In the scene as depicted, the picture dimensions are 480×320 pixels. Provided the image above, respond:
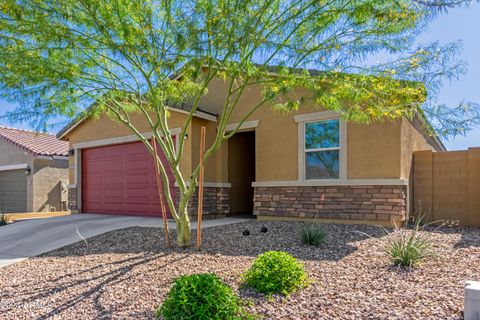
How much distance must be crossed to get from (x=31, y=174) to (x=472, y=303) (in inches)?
715

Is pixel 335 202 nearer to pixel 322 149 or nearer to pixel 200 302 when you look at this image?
pixel 322 149

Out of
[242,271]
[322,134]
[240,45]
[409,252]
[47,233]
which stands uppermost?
[240,45]

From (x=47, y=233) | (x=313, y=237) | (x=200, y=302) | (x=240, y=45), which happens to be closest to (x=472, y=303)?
(x=200, y=302)

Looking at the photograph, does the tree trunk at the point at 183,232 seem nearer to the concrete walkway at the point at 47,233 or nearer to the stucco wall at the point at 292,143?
the concrete walkway at the point at 47,233

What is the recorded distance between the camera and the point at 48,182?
17234 millimetres

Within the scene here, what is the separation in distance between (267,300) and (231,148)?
8.40m

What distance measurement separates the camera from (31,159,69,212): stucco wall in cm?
1673

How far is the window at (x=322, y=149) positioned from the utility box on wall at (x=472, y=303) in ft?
19.7

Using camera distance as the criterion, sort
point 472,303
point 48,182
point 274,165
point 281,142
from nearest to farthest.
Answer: point 472,303
point 281,142
point 274,165
point 48,182

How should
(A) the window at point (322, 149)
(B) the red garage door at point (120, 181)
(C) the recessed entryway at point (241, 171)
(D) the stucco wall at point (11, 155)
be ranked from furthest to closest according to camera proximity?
(D) the stucco wall at point (11, 155), (C) the recessed entryway at point (241, 171), (B) the red garage door at point (120, 181), (A) the window at point (322, 149)

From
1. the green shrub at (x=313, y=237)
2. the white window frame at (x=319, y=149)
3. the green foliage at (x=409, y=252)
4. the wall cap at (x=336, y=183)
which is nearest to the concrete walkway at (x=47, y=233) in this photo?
the wall cap at (x=336, y=183)

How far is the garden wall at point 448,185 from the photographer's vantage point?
27.6 feet

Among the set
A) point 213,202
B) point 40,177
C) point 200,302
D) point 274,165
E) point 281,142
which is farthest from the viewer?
point 40,177

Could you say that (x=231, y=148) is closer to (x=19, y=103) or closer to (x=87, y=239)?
(x=87, y=239)
